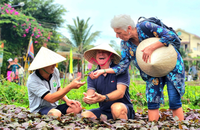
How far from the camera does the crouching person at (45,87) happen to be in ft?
9.64

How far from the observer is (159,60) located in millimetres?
2471

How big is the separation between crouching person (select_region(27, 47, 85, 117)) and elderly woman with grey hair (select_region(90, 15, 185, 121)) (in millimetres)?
635

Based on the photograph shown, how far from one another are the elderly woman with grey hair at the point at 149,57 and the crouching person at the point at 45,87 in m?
0.63

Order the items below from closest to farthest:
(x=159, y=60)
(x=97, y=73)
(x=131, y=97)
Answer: (x=159, y=60)
(x=97, y=73)
(x=131, y=97)

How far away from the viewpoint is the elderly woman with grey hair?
98.9 inches

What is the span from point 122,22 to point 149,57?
495mm

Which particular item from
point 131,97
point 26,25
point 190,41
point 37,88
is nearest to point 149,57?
point 37,88

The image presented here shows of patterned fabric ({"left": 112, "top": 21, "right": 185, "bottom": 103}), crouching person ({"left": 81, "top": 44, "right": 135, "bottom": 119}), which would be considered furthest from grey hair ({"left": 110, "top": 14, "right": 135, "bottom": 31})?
crouching person ({"left": 81, "top": 44, "right": 135, "bottom": 119})

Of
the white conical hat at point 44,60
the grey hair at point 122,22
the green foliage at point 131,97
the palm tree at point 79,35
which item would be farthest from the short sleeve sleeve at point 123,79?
the palm tree at point 79,35

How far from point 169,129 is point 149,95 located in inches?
21.0

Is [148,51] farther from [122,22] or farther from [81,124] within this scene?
[81,124]

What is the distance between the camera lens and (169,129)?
2.43 metres

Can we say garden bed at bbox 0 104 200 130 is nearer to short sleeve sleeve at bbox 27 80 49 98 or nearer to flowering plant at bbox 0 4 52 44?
short sleeve sleeve at bbox 27 80 49 98

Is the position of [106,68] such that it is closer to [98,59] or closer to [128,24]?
[98,59]
